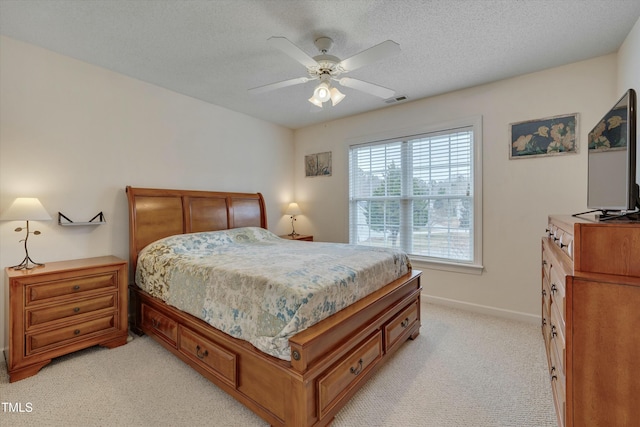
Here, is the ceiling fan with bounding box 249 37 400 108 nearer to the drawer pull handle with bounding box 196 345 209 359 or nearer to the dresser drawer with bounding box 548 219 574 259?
the dresser drawer with bounding box 548 219 574 259

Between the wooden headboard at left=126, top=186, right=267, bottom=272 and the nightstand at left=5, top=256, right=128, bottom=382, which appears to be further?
the wooden headboard at left=126, top=186, right=267, bottom=272

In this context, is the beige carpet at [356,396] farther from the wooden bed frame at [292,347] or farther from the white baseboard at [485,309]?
the white baseboard at [485,309]

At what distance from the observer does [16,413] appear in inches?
68.7

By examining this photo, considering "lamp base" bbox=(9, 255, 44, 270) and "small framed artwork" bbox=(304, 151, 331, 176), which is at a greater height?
"small framed artwork" bbox=(304, 151, 331, 176)

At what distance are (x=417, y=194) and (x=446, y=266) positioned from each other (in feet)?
3.28

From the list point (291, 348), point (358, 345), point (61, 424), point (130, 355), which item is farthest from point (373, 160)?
point (61, 424)

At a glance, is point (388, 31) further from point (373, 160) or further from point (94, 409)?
point (94, 409)

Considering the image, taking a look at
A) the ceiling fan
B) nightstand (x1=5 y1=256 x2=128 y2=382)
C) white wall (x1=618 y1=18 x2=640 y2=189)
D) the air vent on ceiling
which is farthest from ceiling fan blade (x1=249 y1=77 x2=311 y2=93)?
white wall (x1=618 y1=18 x2=640 y2=189)

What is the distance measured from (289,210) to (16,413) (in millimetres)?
3553

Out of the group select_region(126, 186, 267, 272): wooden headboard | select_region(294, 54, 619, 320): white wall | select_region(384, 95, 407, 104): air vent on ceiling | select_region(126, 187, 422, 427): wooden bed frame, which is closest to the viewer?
select_region(126, 187, 422, 427): wooden bed frame

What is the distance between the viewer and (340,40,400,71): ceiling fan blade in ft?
6.00

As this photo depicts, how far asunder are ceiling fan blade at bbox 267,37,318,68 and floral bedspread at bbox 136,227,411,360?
1.51 m

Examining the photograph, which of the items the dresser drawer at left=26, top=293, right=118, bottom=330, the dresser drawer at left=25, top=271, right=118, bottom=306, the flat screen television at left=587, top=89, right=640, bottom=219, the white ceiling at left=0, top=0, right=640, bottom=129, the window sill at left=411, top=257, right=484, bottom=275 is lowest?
the dresser drawer at left=26, top=293, right=118, bottom=330

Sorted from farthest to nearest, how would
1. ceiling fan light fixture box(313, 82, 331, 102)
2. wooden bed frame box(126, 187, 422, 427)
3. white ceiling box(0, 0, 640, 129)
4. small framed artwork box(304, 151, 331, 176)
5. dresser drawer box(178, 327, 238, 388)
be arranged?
small framed artwork box(304, 151, 331, 176) < ceiling fan light fixture box(313, 82, 331, 102) < white ceiling box(0, 0, 640, 129) < dresser drawer box(178, 327, 238, 388) < wooden bed frame box(126, 187, 422, 427)
